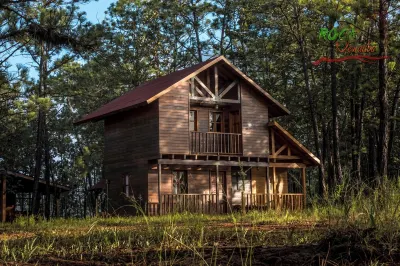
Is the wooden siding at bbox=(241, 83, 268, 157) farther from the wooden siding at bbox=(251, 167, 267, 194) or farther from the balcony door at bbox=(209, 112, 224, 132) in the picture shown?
the wooden siding at bbox=(251, 167, 267, 194)

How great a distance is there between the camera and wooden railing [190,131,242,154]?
2347cm

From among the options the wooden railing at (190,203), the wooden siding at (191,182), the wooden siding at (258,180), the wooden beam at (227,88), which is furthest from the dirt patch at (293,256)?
the wooden siding at (258,180)

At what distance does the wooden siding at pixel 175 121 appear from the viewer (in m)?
22.7

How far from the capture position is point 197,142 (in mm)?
23562

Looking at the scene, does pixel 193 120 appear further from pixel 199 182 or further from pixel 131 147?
pixel 131 147

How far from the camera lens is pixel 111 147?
2628 cm

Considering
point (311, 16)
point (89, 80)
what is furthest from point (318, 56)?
point (89, 80)

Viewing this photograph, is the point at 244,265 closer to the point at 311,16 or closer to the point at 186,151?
the point at 186,151

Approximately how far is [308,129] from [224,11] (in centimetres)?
1042

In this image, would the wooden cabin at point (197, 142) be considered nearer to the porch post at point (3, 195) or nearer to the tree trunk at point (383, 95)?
the porch post at point (3, 195)

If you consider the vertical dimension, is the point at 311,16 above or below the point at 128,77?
above

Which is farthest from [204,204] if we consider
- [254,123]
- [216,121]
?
[254,123]

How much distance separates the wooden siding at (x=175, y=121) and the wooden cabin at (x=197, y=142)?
0.04 metres

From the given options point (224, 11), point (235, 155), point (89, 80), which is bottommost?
point (235, 155)
